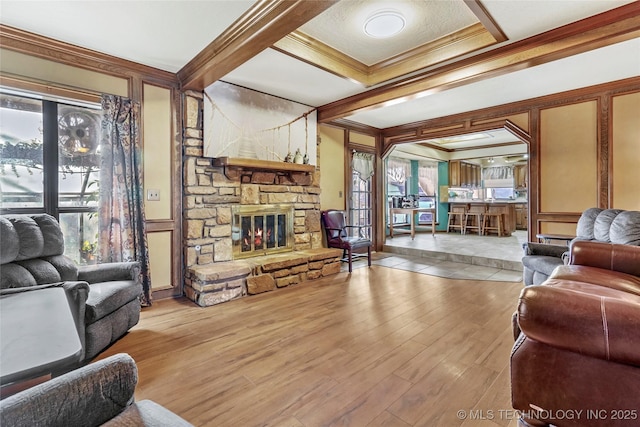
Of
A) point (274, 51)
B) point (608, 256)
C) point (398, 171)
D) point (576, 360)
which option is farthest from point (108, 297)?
point (398, 171)

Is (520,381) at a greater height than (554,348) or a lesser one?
lesser

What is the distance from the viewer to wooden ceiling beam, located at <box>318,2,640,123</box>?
2393 mm

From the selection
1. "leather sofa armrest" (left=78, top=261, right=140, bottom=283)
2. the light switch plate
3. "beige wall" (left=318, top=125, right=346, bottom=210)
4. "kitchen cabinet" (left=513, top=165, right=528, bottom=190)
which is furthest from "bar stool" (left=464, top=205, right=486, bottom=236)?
"leather sofa armrest" (left=78, top=261, right=140, bottom=283)

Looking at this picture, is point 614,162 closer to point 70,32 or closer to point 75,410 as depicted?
point 75,410

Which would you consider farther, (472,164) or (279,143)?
(472,164)

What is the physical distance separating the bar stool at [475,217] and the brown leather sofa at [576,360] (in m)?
7.63

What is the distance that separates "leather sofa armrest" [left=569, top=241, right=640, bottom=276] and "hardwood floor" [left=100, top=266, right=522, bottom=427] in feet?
2.76

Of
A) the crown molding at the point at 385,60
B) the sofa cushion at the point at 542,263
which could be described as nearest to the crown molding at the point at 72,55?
the crown molding at the point at 385,60

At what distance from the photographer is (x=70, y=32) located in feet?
8.71

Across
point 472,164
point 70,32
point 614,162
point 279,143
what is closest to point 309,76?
point 279,143

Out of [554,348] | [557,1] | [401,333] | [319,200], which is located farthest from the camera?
[319,200]

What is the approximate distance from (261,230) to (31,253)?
2.47 metres

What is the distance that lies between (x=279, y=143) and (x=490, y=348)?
348cm

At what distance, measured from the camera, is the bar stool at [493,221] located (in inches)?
310
